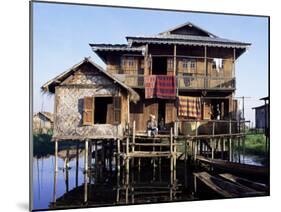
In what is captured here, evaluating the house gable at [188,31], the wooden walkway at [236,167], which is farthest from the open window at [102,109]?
the wooden walkway at [236,167]

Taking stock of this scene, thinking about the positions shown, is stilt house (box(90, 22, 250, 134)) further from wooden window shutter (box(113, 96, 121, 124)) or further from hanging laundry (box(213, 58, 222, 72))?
wooden window shutter (box(113, 96, 121, 124))

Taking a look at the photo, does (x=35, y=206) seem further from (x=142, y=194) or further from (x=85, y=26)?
(x=85, y=26)

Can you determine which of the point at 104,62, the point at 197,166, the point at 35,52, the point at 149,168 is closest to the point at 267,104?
the point at 197,166

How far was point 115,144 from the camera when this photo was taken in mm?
7086

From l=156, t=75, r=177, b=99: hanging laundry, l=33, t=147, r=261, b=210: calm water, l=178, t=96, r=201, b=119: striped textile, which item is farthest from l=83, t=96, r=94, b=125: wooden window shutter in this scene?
l=178, t=96, r=201, b=119: striped textile

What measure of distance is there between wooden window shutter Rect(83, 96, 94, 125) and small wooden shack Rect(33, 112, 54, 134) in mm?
532

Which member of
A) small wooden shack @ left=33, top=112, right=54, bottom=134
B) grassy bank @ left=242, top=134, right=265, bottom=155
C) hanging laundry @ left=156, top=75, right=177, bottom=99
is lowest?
grassy bank @ left=242, top=134, right=265, bottom=155

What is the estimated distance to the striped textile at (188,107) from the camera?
7.02 meters

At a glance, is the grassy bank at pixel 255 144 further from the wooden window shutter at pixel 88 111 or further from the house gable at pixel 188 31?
the wooden window shutter at pixel 88 111

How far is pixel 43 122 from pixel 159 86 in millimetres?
1603

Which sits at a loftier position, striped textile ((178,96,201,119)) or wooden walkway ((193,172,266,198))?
striped textile ((178,96,201,119))

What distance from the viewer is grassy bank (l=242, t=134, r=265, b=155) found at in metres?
7.00

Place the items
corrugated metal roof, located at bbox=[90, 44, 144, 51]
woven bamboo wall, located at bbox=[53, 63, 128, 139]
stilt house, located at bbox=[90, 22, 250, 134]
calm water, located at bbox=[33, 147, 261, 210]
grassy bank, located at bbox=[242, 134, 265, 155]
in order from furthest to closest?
grassy bank, located at bbox=[242, 134, 265, 155] < stilt house, located at bbox=[90, 22, 250, 134] < woven bamboo wall, located at bbox=[53, 63, 128, 139] < corrugated metal roof, located at bbox=[90, 44, 144, 51] < calm water, located at bbox=[33, 147, 261, 210]

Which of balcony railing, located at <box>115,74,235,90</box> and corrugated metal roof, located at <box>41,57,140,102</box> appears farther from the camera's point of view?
balcony railing, located at <box>115,74,235,90</box>
